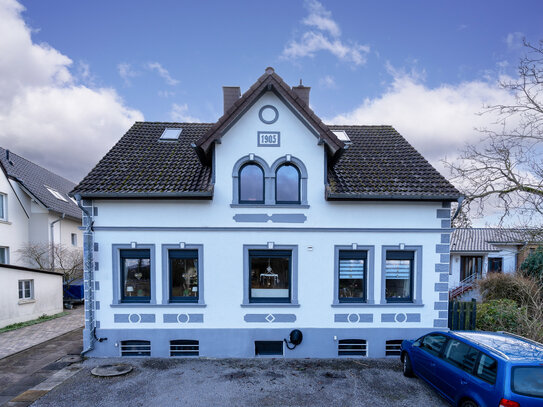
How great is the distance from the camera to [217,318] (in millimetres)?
7734

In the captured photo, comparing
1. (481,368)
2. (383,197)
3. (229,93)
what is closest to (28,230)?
(229,93)

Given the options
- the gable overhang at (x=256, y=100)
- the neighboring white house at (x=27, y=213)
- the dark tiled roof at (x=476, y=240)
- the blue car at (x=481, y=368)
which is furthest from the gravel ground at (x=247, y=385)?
the dark tiled roof at (x=476, y=240)

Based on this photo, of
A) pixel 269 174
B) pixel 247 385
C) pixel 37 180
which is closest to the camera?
pixel 247 385

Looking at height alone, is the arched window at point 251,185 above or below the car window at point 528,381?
above

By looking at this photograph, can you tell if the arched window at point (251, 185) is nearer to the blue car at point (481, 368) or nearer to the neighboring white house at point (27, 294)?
the blue car at point (481, 368)

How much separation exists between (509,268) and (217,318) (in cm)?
2720

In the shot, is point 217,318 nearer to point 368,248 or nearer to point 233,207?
point 233,207

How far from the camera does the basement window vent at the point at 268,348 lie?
7883 millimetres

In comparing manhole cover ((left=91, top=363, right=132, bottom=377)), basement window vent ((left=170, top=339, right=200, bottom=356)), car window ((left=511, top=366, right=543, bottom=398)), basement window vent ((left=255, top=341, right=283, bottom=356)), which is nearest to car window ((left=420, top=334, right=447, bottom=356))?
car window ((left=511, top=366, right=543, bottom=398))

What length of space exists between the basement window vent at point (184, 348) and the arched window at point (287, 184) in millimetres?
4904

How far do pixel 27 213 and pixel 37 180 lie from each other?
3429 mm

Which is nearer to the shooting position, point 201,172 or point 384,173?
point 201,172

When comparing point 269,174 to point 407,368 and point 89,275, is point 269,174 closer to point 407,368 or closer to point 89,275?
point 89,275

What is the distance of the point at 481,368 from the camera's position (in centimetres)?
476
